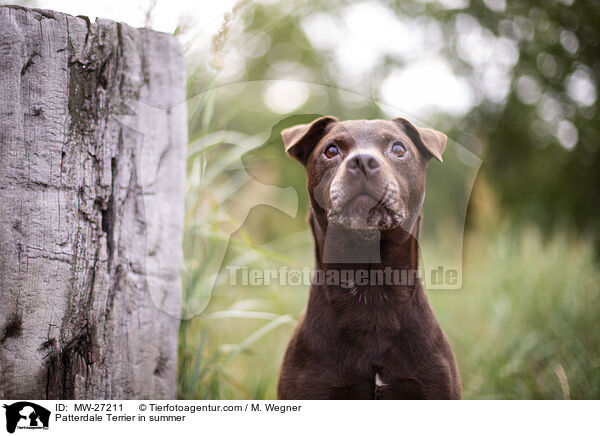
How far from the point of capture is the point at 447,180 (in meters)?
1.70

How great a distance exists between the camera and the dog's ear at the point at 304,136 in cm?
153

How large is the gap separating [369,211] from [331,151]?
241 millimetres

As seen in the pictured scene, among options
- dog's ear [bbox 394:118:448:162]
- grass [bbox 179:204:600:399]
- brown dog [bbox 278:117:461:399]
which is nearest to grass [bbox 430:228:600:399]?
grass [bbox 179:204:600:399]

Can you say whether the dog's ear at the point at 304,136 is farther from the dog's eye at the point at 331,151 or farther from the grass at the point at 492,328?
the grass at the point at 492,328

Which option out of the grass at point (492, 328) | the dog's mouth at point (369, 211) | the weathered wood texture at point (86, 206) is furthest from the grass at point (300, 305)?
the dog's mouth at point (369, 211)

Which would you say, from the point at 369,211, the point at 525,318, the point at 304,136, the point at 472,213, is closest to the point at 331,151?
the point at 304,136
